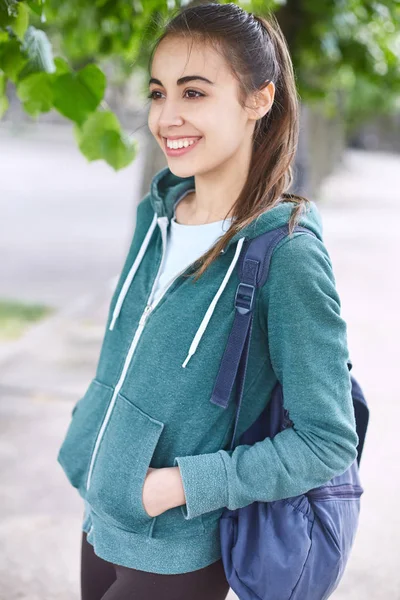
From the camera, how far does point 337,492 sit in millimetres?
1618

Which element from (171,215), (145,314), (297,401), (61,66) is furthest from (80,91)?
(297,401)

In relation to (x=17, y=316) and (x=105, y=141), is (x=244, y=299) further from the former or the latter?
(x=17, y=316)

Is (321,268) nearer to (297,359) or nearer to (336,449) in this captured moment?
(297,359)

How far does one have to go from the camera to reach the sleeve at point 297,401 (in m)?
1.48

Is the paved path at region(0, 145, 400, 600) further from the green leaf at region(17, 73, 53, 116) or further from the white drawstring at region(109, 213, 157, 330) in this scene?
the green leaf at region(17, 73, 53, 116)

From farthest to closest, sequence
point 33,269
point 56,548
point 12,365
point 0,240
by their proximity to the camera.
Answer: point 0,240 < point 33,269 < point 12,365 < point 56,548

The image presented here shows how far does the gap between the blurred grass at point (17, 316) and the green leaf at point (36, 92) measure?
13.8 ft

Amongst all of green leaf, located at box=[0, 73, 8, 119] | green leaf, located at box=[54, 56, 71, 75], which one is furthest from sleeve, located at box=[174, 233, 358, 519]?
green leaf, located at box=[0, 73, 8, 119]

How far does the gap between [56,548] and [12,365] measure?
94.6 inches

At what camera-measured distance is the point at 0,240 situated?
36.7ft

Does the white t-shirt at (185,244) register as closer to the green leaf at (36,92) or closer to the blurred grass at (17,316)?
the green leaf at (36,92)

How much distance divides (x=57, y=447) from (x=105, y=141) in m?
2.13

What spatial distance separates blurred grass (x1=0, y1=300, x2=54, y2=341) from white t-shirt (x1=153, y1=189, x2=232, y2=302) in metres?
4.84

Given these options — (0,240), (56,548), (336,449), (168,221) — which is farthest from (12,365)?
(0,240)
